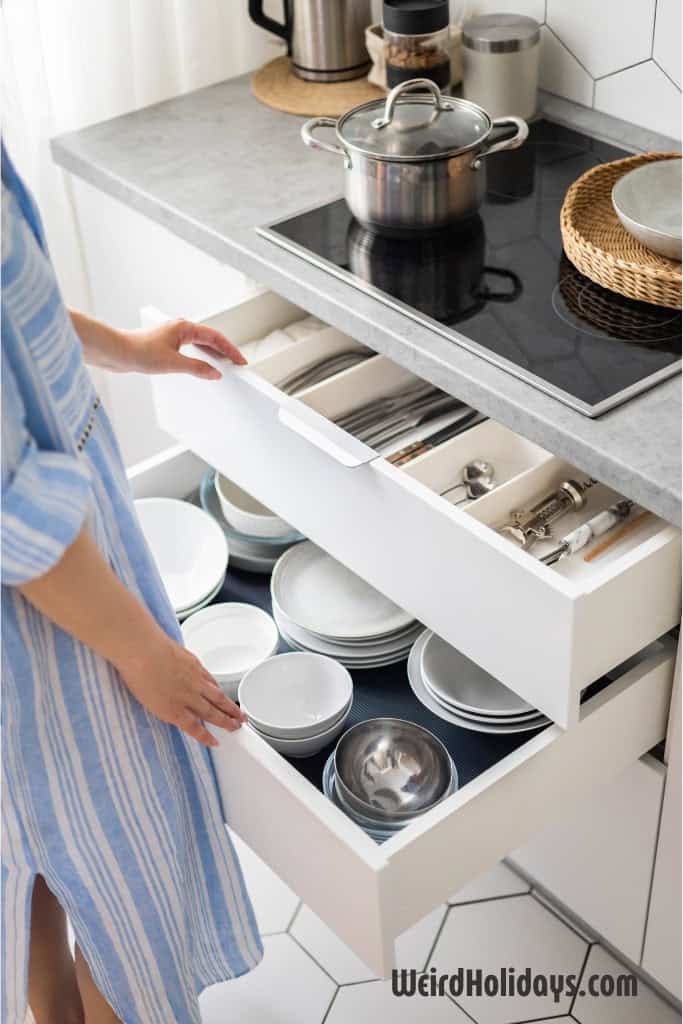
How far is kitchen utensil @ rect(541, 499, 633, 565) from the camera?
47.6 inches

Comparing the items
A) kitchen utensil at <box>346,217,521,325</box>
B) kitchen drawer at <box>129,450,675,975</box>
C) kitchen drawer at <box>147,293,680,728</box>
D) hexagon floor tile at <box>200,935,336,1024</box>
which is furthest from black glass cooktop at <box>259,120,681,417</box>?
hexagon floor tile at <box>200,935,336,1024</box>

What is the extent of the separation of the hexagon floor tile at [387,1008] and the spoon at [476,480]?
2.27 ft

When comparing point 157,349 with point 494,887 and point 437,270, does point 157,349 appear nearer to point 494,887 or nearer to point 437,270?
point 437,270

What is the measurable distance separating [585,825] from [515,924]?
0.28 metres

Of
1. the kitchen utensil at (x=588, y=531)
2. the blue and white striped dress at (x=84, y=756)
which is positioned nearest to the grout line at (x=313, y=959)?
the blue and white striped dress at (x=84, y=756)

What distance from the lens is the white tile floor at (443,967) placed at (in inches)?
62.3

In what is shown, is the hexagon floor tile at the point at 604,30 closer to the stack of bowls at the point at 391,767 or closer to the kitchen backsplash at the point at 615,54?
the kitchen backsplash at the point at 615,54

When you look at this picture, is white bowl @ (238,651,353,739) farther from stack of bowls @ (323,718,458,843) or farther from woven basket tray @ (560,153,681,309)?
woven basket tray @ (560,153,681,309)

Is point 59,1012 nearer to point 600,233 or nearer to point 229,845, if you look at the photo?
point 229,845

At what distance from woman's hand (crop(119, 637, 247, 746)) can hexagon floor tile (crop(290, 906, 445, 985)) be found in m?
0.57

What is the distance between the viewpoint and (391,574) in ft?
4.18

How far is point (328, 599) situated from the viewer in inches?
57.6

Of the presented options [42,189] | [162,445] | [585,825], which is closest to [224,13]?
[42,189]

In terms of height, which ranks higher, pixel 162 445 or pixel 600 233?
pixel 600 233
